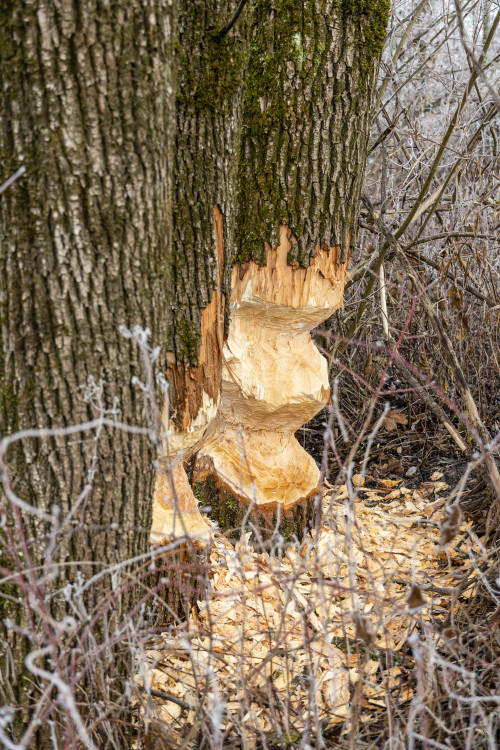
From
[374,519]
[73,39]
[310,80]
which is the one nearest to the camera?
[73,39]

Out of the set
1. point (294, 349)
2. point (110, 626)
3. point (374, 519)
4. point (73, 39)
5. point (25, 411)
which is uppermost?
point (73, 39)

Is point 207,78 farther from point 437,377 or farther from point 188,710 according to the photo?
point 437,377

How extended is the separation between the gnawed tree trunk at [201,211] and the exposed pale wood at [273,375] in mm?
394

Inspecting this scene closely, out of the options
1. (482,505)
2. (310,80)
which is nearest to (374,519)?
(482,505)

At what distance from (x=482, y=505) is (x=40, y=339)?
228cm

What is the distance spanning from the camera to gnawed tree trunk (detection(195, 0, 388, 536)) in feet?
8.78

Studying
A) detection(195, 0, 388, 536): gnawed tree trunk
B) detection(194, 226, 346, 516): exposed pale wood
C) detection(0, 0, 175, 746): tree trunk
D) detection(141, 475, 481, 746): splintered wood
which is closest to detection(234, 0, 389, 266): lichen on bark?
detection(195, 0, 388, 536): gnawed tree trunk

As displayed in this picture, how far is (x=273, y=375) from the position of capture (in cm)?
306

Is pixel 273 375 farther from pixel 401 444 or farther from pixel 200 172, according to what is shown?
pixel 401 444

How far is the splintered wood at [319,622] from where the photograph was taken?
1578mm

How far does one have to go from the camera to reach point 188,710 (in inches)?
83.8

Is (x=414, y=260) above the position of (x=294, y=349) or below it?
above

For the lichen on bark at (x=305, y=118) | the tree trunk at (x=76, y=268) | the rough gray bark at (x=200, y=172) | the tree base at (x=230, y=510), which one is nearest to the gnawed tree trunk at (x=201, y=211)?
the rough gray bark at (x=200, y=172)

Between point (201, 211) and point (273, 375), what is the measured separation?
1038 millimetres
